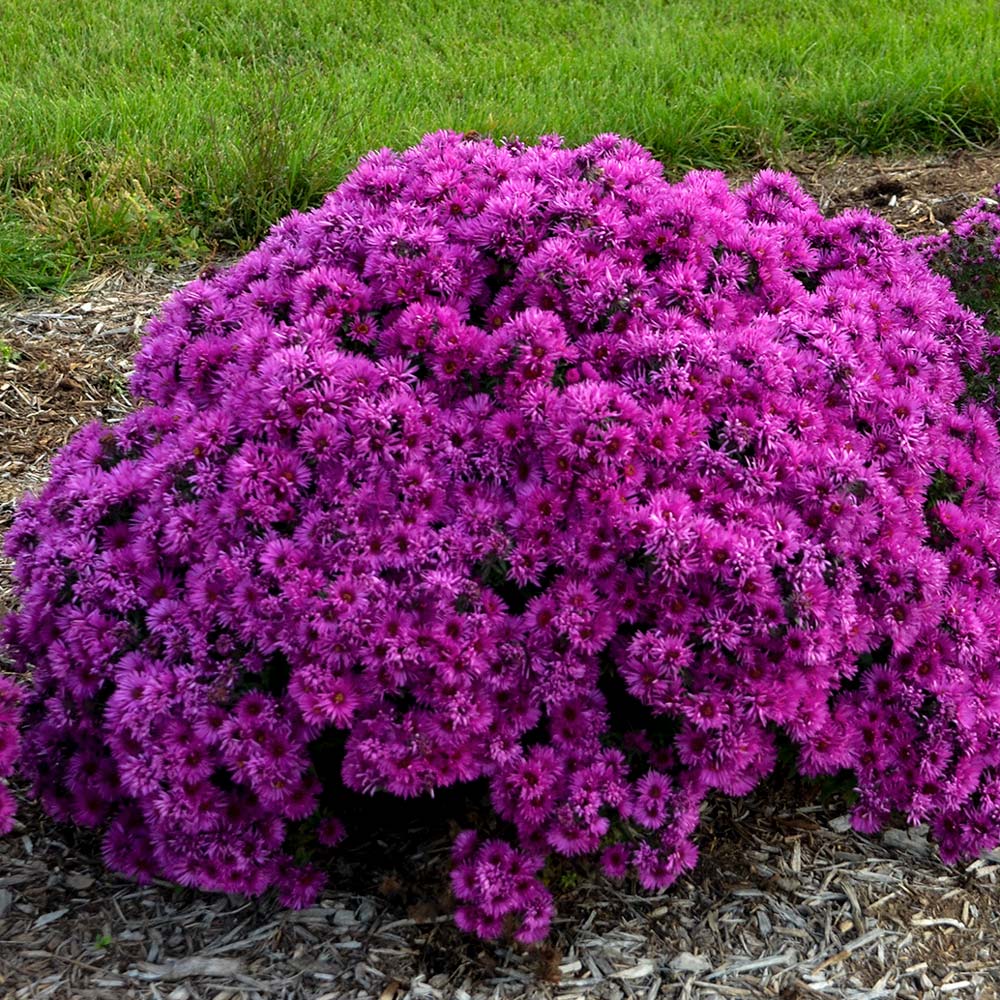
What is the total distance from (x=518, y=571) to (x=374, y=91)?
16.0 feet

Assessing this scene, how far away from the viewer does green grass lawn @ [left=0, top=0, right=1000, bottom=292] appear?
18.0 feet

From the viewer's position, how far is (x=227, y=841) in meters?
2.49

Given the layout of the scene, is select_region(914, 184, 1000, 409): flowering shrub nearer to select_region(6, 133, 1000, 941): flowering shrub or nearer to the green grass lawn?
select_region(6, 133, 1000, 941): flowering shrub

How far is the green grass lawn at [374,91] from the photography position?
18.0 ft

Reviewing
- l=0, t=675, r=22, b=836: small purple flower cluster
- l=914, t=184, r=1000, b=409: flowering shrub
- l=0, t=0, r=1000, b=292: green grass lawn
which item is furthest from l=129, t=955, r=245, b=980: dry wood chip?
l=0, t=0, r=1000, b=292: green grass lawn

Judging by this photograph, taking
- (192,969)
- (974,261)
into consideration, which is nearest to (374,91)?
(974,261)

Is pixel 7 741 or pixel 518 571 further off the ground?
pixel 518 571

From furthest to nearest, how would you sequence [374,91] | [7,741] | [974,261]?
[374,91] → [974,261] → [7,741]

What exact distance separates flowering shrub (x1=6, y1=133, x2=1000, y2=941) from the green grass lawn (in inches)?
111

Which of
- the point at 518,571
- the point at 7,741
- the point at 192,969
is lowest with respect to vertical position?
the point at 192,969

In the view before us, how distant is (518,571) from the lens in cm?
247

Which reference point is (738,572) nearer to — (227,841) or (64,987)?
(227,841)

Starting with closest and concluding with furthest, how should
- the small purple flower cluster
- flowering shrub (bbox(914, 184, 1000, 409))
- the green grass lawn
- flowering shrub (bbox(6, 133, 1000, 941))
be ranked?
flowering shrub (bbox(6, 133, 1000, 941)) < the small purple flower cluster < flowering shrub (bbox(914, 184, 1000, 409)) < the green grass lawn

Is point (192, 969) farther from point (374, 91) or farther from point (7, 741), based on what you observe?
point (374, 91)
